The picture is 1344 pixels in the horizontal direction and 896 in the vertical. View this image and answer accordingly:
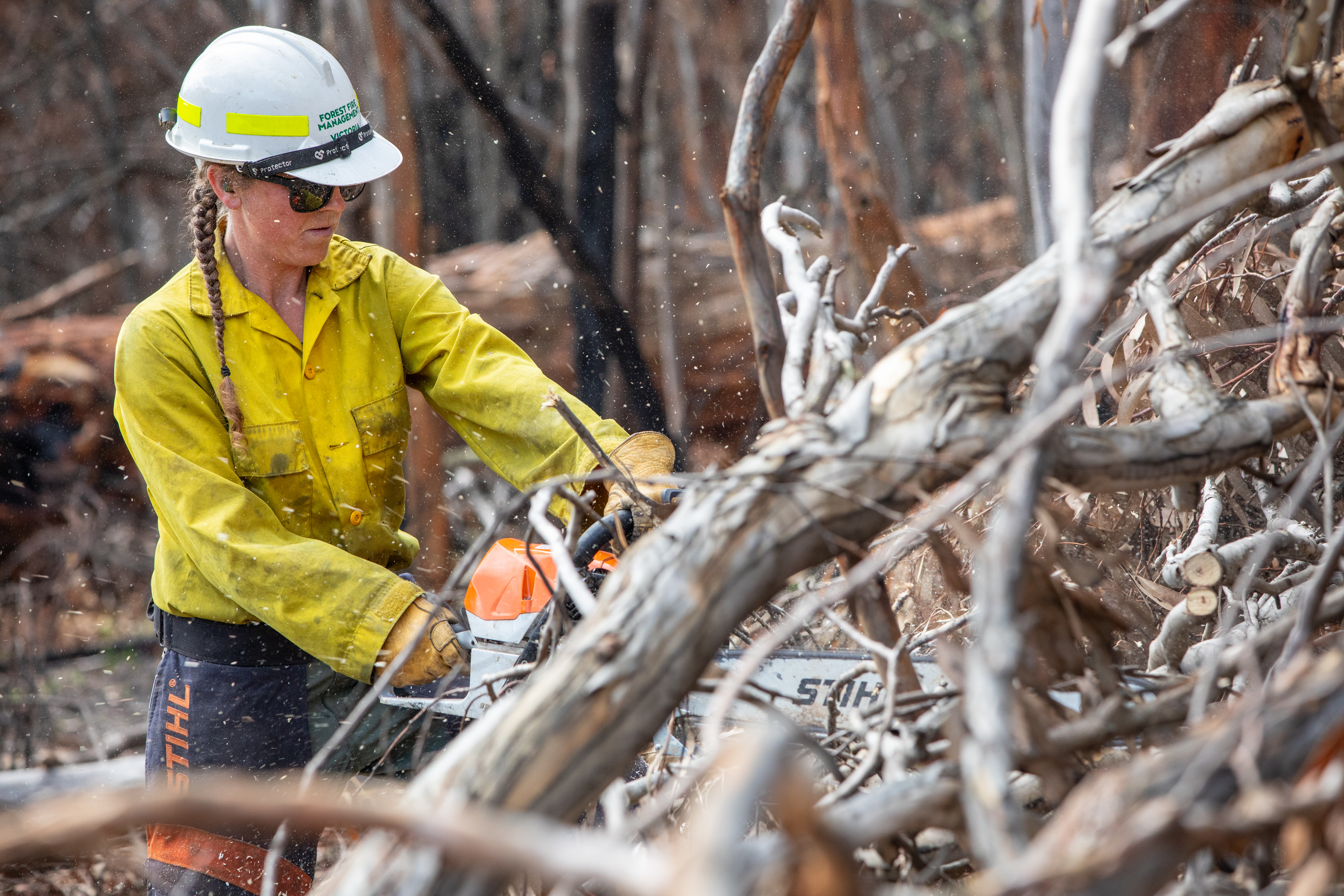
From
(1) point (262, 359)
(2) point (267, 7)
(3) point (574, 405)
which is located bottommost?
(3) point (574, 405)

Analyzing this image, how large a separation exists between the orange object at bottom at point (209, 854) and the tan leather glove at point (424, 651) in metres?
0.69

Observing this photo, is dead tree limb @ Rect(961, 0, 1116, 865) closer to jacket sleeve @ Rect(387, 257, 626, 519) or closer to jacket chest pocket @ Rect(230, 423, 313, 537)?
jacket sleeve @ Rect(387, 257, 626, 519)

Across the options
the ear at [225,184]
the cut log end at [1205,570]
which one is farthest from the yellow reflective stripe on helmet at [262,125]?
the cut log end at [1205,570]

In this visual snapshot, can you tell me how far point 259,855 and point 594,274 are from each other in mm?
3346

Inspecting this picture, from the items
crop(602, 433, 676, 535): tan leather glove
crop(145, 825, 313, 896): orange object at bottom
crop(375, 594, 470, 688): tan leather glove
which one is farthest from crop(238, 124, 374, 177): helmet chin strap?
crop(145, 825, 313, 896): orange object at bottom

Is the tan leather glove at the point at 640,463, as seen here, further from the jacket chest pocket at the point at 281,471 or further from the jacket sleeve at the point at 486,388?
the jacket chest pocket at the point at 281,471

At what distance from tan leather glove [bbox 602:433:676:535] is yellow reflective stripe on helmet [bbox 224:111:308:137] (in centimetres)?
113

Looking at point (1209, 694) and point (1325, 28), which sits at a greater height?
point (1325, 28)

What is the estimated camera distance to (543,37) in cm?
1181

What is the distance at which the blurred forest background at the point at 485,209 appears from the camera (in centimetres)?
514

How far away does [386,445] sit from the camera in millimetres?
3006

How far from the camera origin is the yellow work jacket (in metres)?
2.44

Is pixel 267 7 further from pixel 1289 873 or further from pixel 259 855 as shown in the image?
pixel 1289 873

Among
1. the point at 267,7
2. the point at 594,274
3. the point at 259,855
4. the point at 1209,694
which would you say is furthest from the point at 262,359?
the point at 267,7
